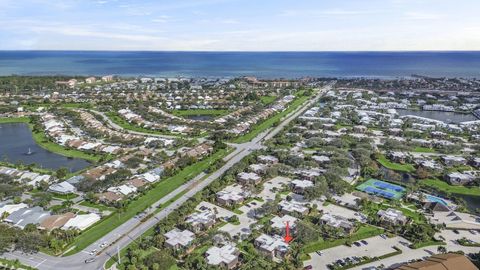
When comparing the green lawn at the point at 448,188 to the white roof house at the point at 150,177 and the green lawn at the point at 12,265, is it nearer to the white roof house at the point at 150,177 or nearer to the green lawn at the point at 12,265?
the white roof house at the point at 150,177

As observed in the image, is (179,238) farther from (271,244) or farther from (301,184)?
(301,184)

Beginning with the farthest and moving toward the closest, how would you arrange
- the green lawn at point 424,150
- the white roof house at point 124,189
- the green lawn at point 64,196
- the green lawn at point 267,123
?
the green lawn at point 267,123 → the green lawn at point 424,150 → the white roof house at point 124,189 → the green lawn at point 64,196

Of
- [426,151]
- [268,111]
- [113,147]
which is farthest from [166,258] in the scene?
[268,111]

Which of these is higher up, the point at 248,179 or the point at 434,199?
the point at 248,179

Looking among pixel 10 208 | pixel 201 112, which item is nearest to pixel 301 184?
pixel 10 208

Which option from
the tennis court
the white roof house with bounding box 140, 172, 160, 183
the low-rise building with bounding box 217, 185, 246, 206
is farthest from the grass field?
the tennis court

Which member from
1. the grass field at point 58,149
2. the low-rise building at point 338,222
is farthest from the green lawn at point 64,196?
the low-rise building at point 338,222

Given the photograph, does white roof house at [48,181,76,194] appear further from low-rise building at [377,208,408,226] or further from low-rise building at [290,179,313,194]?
low-rise building at [377,208,408,226]
